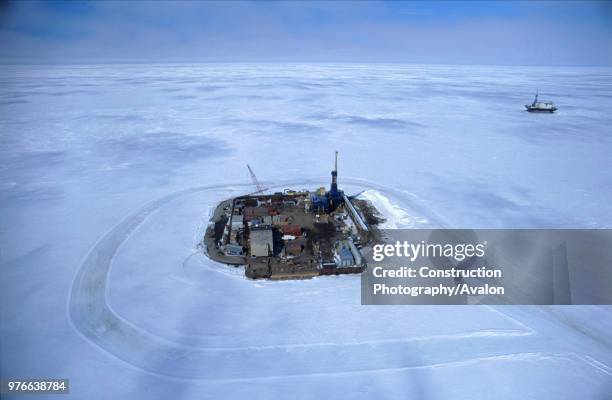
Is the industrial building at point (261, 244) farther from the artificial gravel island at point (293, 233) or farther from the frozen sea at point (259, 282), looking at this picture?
the frozen sea at point (259, 282)

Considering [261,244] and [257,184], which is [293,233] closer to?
[261,244]

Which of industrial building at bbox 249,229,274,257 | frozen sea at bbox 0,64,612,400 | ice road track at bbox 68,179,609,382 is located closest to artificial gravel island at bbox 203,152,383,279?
industrial building at bbox 249,229,274,257

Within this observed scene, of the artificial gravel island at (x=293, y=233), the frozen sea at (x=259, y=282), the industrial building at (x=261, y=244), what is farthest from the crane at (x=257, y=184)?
the industrial building at (x=261, y=244)

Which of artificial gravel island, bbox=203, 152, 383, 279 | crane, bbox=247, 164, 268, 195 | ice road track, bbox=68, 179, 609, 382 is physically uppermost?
crane, bbox=247, 164, 268, 195

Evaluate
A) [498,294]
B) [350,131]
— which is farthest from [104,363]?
[350,131]

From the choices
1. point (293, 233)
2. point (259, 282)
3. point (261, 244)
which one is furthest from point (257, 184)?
point (259, 282)

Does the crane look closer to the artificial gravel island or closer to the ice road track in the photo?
the artificial gravel island

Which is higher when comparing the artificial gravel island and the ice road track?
the artificial gravel island
